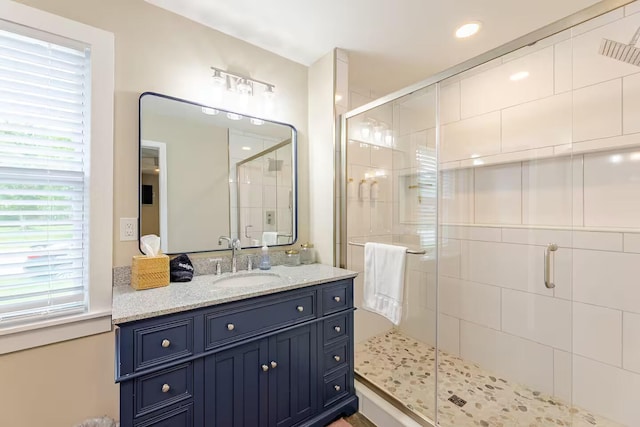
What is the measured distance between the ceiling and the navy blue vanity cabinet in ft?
5.27

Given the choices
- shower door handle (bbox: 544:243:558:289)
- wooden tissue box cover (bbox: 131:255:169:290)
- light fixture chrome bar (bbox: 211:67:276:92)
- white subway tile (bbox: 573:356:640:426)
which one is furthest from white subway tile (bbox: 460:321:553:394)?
light fixture chrome bar (bbox: 211:67:276:92)

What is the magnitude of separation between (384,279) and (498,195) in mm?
1108

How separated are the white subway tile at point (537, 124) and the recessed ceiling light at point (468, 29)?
0.59 metres

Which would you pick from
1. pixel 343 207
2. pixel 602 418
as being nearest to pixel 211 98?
pixel 343 207

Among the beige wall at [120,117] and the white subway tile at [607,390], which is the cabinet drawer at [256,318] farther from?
the white subway tile at [607,390]

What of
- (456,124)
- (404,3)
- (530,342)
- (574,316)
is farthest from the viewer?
(456,124)

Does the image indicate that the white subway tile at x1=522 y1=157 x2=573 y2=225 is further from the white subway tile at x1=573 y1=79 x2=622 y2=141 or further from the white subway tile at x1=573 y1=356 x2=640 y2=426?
the white subway tile at x1=573 y1=356 x2=640 y2=426

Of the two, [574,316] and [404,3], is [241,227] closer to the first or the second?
[404,3]

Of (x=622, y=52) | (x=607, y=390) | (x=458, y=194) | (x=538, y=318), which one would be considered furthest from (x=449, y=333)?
(x=622, y=52)

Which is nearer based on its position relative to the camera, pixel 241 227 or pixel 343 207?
pixel 241 227

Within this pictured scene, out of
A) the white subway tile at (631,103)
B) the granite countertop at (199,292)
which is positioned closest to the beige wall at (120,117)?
the granite countertop at (199,292)

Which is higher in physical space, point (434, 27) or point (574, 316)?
point (434, 27)

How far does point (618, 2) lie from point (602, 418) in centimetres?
208

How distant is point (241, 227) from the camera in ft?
6.23
